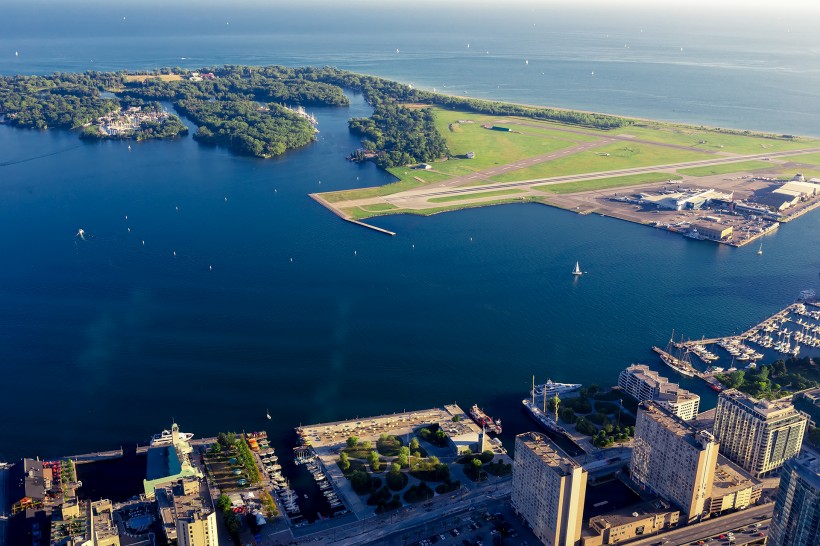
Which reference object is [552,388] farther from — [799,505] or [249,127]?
[249,127]

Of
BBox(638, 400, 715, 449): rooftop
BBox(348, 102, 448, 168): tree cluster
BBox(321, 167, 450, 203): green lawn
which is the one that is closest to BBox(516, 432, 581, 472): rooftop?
BBox(638, 400, 715, 449): rooftop

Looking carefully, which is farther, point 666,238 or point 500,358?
point 666,238

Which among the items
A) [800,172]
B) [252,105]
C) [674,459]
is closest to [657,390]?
[674,459]

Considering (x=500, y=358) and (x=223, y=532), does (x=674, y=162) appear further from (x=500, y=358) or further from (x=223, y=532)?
(x=223, y=532)

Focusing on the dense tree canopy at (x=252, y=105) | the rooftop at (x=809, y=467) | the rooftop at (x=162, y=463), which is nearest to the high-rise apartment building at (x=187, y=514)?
the rooftop at (x=162, y=463)

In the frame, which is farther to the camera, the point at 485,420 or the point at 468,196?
the point at 468,196

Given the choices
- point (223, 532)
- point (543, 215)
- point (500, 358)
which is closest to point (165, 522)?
point (223, 532)
